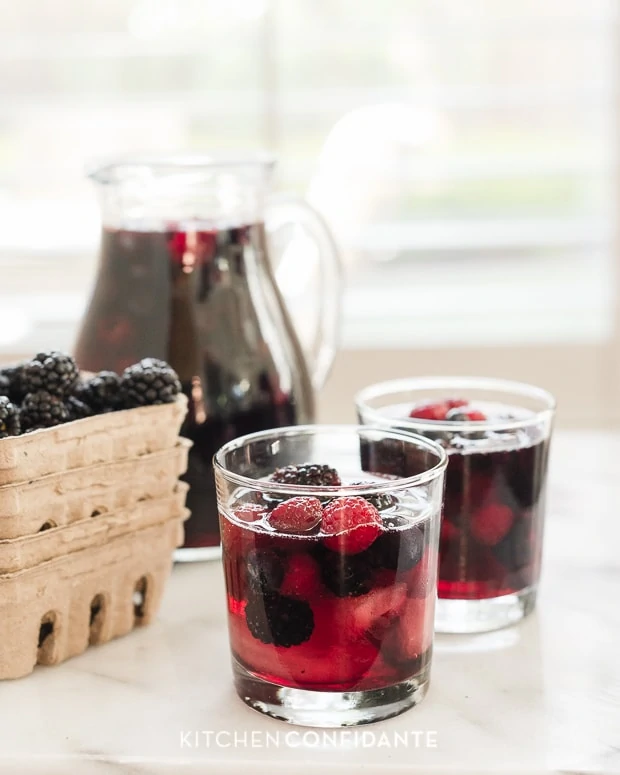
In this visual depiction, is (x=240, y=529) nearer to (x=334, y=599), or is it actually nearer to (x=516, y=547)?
(x=334, y=599)

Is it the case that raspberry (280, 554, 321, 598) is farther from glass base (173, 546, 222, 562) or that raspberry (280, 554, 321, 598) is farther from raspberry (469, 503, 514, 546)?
glass base (173, 546, 222, 562)

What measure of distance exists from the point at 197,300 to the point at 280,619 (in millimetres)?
345

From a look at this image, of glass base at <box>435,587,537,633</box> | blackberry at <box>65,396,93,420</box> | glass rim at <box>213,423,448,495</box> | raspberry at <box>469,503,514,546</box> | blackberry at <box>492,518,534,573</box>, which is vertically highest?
blackberry at <box>65,396,93,420</box>

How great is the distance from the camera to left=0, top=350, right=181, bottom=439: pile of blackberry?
0.76m

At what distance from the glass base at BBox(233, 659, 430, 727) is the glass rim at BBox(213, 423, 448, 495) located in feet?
0.42

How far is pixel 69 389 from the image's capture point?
0.79 m

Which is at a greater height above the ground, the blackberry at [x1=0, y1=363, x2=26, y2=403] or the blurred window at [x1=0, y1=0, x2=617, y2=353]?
the blurred window at [x1=0, y1=0, x2=617, y2=353]

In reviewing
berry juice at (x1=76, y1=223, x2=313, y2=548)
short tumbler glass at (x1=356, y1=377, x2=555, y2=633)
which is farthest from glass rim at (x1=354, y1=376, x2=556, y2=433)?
berry juice at (x1=76, y1=223, x2=313, y2=548)

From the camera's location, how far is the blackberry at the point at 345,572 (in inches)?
26.1

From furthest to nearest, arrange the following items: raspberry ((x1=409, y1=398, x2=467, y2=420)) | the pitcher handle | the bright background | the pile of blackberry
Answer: the bright background, the pitcher handle, raspberry ((x1=409, y1=398, x2=467, y2=420)), the pile of blackberry

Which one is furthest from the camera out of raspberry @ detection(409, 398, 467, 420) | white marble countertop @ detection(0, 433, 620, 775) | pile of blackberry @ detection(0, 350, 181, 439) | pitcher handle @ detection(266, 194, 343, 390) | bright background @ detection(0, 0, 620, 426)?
bright background @ detection(0, 0, 620, 426)

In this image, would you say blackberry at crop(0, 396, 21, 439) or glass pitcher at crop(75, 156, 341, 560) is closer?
blackberry at crop(0, 396, 21, 439)

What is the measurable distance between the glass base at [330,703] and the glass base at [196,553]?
0.84ft

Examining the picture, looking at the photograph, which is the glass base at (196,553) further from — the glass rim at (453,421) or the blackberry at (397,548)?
the blackberry at (397,548)
